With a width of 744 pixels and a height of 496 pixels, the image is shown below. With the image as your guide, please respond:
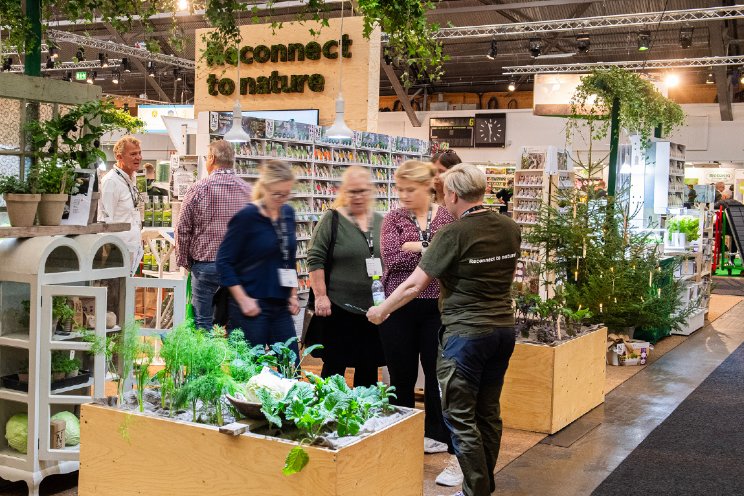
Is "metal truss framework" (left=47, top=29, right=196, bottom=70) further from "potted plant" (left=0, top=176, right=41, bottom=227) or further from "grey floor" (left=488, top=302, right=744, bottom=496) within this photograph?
"potted plant" (left=0, top=176, right=41, bottom=227)

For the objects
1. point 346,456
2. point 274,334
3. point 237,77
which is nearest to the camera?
point 346,456

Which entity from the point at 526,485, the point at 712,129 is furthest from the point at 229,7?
the point at 712,129

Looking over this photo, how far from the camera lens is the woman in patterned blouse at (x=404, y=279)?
14.3 feet

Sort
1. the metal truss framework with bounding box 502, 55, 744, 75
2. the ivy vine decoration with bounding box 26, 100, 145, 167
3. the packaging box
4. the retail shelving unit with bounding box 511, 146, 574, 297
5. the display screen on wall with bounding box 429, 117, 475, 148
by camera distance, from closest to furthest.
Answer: the ivy vine decoration with bounding box 26, 100, 145, 167 → the packaging box → the retail shelving unit with bounding box 511, 146, 574, 297 → the metal truss framework with bounding box 502, 55, 744, 75 → the display screen on wall with bounding box 429, 117, 475, 148

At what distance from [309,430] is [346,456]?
6.9 inches

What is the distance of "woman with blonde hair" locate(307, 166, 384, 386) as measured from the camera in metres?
4.52

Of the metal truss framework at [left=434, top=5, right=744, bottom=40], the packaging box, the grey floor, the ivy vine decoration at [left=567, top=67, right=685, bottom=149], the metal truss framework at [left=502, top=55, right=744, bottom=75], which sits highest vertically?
the metal truss framework at [left=434, top=5, right=744, bottom=40]

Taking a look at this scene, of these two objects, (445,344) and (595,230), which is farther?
(595,230)

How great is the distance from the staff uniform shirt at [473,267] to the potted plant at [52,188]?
5.66ft

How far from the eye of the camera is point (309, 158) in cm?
1102

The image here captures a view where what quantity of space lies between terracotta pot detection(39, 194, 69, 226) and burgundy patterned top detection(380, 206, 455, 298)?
1557 mm

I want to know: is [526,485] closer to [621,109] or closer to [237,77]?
[621,109]

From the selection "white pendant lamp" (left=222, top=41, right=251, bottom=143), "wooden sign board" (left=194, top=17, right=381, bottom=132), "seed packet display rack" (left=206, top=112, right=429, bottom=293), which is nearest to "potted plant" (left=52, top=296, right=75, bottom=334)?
"white pendant lamp" (left=222, top=41, right=251, bottom=143)

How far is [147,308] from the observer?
6.48 m
